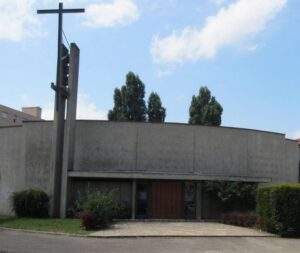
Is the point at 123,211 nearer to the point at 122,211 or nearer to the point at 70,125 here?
the point at 122,211

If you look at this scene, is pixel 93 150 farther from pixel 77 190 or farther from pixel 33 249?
pixel 33 249

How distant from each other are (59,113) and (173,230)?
10.4 meters

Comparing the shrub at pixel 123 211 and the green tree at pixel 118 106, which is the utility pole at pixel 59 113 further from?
the green tree at pixel 118 106

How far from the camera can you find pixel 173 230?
83.9 ft

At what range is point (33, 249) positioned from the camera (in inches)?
737

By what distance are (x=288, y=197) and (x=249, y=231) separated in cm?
234

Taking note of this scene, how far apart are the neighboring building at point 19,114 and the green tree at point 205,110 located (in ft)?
177

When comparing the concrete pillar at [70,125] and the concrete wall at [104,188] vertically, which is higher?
the concrete pillar at [70,125]

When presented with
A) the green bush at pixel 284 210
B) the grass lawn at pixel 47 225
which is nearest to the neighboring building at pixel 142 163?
the grass lawn at pixel 47 225

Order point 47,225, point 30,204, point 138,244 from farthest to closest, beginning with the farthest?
point 30,204 < point 47,225 < point 138,244

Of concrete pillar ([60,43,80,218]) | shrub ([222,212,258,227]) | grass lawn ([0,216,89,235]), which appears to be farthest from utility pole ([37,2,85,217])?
shrub ([222,212,258,227])

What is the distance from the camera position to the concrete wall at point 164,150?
33281mm

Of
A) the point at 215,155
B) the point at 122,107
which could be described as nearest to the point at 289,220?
the point at 215,155

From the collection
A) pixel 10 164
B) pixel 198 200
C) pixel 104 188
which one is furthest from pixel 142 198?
pixel 10 164
